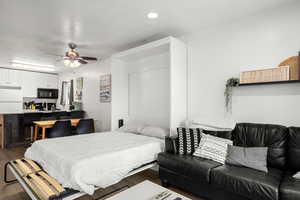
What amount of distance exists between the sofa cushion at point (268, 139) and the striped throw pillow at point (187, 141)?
0.55 metres

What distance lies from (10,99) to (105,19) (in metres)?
5.76

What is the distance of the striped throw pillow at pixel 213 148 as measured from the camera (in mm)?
2223

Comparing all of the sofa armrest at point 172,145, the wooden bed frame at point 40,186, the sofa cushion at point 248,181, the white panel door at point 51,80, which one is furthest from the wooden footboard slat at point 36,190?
the white panel door at point 51,80

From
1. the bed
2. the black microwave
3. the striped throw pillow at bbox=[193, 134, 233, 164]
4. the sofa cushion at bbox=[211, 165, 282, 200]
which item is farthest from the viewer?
the black microwave

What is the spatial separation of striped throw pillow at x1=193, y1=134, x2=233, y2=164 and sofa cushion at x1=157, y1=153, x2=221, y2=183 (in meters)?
0.09

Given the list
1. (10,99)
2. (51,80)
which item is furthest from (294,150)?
(51,80)

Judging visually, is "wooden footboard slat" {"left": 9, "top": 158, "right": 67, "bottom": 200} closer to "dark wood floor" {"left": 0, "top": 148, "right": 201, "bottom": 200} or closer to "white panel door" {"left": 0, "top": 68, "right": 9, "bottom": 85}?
"dark wood floor" {"left": 0, "top": 148, "right": 201, "bottom": 200}

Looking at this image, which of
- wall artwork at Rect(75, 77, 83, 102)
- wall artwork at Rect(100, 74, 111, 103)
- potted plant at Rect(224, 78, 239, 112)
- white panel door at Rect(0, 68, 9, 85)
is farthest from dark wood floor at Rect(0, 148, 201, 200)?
white panel door at Rect(0, 68, 9, 85)

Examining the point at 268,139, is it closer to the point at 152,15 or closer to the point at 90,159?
the point at 90,159

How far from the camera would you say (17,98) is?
251 inches

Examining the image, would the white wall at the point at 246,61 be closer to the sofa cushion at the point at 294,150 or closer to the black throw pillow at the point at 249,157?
the sofa cushion at the point at 294,150

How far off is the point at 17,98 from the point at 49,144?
17.0ft

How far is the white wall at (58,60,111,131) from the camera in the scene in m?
5.07

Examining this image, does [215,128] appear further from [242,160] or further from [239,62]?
[239,62]
